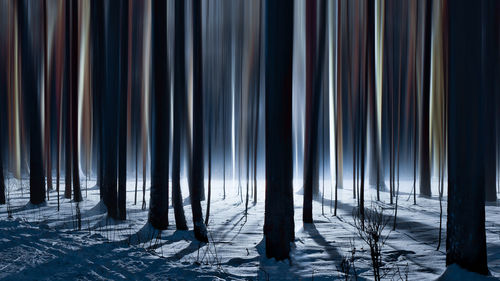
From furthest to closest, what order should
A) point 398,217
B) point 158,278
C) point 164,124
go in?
point 398,217, point 164,124, point 158,278

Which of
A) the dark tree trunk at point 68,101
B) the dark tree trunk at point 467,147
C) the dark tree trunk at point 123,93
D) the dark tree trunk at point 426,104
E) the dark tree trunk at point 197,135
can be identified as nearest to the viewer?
the dark tree trunk at point 467,147

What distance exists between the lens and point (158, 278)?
4.48m

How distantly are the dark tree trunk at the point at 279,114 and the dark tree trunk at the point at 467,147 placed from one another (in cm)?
217

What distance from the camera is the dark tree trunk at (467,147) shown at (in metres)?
4.68

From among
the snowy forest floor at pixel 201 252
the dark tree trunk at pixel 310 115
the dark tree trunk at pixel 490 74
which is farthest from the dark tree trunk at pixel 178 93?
the dark tree trunk at pixel 490 74

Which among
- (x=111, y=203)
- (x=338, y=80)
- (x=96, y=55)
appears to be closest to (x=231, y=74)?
(x=338, y=80)

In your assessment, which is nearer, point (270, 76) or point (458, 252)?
point (458, 252)

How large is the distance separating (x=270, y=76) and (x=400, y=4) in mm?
17363

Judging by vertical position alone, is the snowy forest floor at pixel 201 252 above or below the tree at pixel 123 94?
below

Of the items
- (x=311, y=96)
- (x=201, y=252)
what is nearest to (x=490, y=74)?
(x=311, y=96)

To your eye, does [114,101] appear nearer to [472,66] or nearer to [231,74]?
[472,66]

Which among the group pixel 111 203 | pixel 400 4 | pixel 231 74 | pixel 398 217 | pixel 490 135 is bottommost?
pixel 398 217

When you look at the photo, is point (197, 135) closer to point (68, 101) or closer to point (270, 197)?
point (270, 197)

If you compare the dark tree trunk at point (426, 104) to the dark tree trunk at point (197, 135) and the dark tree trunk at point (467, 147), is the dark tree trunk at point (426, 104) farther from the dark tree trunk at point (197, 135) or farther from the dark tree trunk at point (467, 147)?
the dark tree trunk at point (467, 147)
